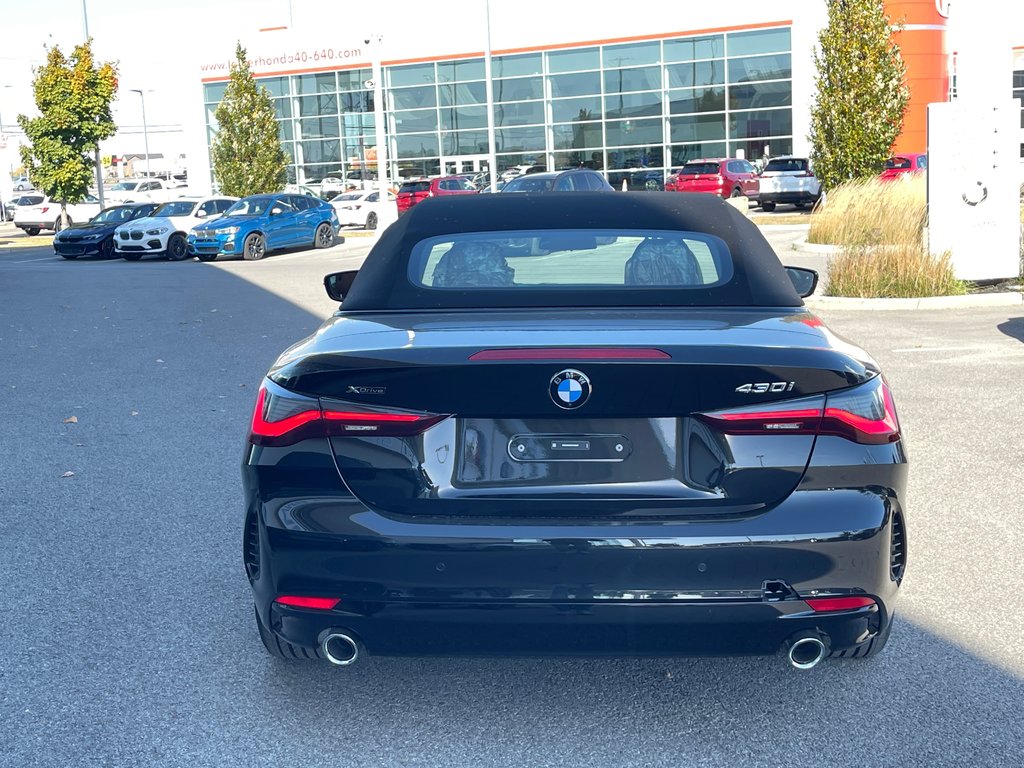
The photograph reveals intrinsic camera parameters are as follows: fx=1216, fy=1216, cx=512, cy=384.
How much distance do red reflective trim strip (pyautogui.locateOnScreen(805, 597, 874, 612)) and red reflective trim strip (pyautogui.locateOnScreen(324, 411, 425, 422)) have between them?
1.20 meters

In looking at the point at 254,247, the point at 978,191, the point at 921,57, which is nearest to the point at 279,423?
the point at 978,191

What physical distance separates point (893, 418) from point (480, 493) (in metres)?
→ 1.22

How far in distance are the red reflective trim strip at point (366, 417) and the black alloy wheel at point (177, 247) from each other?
2862cm

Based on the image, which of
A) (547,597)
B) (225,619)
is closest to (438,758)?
(547,597)

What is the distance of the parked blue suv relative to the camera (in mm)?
28797

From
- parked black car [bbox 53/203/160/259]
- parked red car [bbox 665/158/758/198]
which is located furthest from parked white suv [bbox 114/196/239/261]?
parked red car [bbox 665/158/758/198]

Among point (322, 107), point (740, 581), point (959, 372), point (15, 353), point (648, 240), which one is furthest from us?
point (322, 107)

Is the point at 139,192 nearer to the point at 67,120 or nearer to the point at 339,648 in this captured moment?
the point at 67,120

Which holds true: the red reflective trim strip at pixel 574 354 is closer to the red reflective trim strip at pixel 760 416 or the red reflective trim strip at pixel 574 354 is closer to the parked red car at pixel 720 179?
the red reflective trim strip at pixel 760 416

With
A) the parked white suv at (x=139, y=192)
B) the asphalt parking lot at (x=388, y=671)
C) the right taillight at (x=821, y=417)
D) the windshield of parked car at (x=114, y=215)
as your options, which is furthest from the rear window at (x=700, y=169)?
the right taillight at (x=821, y=417)

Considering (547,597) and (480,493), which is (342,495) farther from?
(547,597)

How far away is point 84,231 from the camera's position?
1280 inches

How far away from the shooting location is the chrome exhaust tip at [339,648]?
11.3 ft

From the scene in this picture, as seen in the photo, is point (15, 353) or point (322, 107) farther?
point (322, 107)
